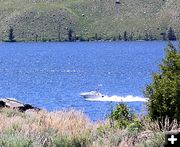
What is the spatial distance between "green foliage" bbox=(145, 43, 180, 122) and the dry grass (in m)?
1.65

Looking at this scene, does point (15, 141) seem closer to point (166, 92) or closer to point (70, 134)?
point (70, 134)

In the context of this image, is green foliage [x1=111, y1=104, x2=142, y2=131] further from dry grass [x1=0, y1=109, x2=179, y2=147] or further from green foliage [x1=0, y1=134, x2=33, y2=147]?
green foliage [x1=0, y1=134, x2=33, y2=147]

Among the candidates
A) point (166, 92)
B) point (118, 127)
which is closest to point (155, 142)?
point (118, 127)

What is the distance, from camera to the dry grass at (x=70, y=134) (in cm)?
1221

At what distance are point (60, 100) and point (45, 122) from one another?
50827 mm

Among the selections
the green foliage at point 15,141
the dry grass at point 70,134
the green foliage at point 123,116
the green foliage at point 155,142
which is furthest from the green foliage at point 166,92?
the green foliage at point 15,141

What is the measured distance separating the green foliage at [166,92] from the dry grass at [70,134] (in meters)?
1.65

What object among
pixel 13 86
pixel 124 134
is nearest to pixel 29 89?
pixel 13 86

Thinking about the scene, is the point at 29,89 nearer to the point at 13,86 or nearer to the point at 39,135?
the point at 13,86

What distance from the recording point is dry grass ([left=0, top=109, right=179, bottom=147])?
12.2 metres

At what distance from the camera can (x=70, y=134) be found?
508 inches

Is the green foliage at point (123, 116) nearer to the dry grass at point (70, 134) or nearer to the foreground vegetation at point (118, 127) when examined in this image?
the foreground vegetation at point (118, 127)

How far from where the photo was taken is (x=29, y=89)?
262 ft

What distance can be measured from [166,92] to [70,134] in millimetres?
4634
